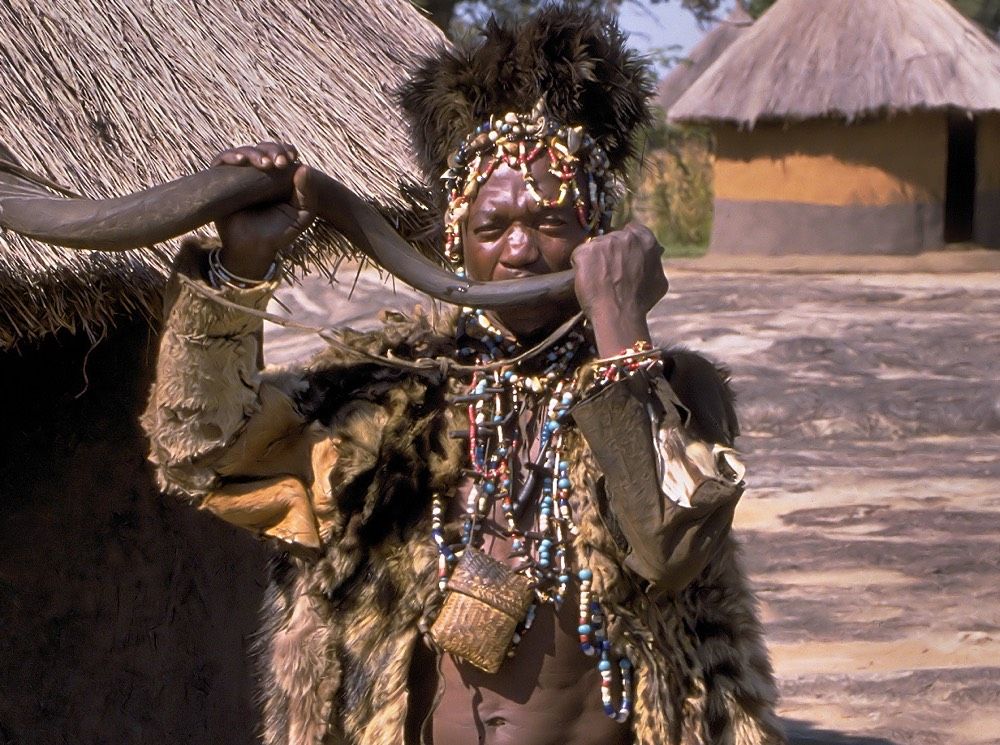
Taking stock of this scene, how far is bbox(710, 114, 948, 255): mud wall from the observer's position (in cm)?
1339

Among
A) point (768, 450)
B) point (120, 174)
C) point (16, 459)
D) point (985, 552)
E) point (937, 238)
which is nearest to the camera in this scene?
point (120, 174)

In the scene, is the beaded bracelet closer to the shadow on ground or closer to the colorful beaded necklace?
the colorful beaded necklace

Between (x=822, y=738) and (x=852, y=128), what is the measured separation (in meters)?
9.36

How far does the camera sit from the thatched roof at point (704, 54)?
2485 cm

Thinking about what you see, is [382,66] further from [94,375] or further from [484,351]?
[484,351]

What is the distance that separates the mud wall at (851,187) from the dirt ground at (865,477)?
28.9 inches

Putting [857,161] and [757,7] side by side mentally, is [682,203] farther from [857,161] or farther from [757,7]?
[757,7]

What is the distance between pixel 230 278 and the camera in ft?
7.89

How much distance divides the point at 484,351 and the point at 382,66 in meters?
1.55

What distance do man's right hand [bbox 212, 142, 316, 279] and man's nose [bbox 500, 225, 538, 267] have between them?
40 cm

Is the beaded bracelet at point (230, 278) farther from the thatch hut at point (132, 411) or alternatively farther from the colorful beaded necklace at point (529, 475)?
the thatch hut at point (132, 411)

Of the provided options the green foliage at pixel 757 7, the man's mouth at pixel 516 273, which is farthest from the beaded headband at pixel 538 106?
the green foliage at pixel 757 7

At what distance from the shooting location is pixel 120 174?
10.6 ft

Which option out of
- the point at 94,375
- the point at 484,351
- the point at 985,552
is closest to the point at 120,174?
the point at 94,375
